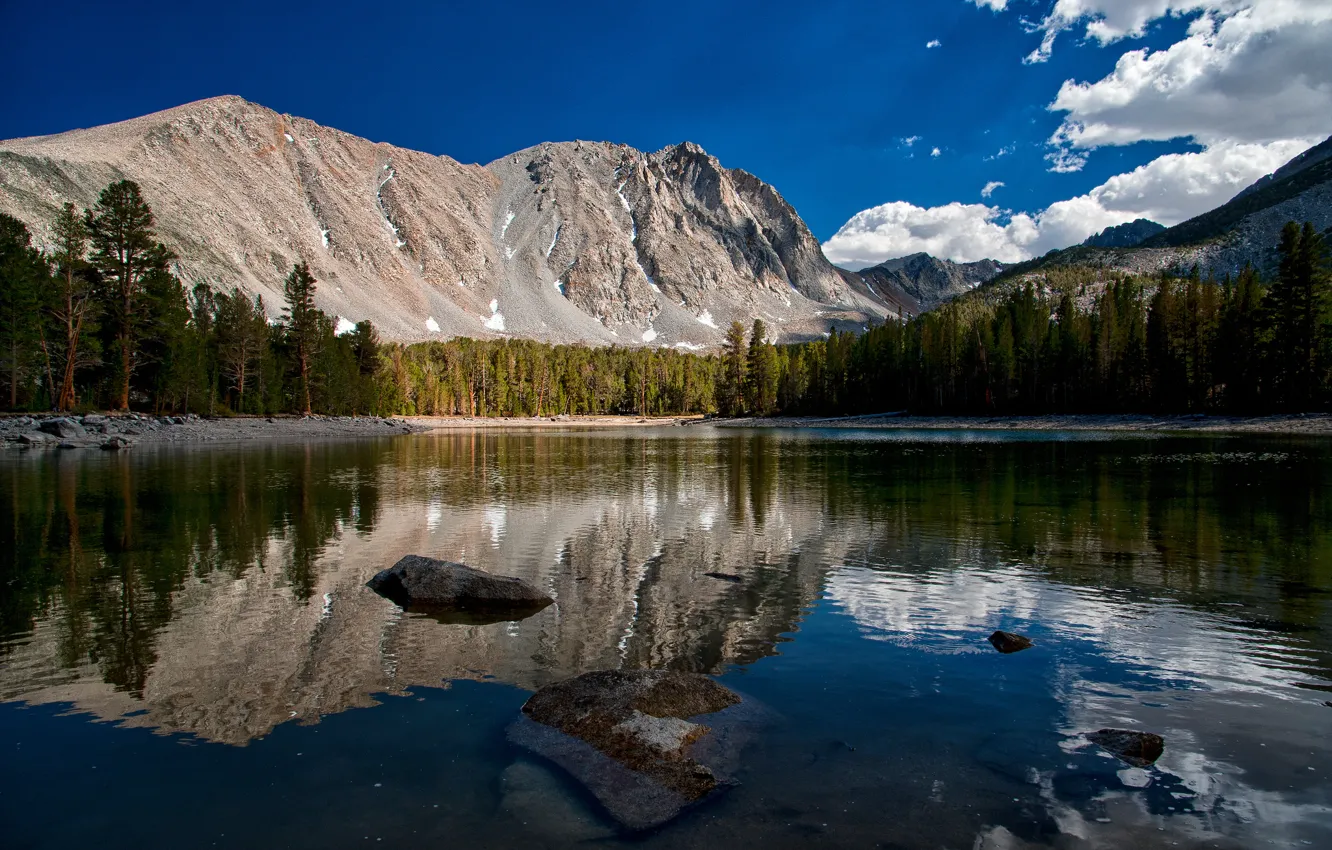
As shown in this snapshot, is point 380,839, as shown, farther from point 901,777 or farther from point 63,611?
point 63,611

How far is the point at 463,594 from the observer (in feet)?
39.6

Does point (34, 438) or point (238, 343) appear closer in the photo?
point (34, 438)

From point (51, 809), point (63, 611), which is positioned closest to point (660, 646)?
point (51, 809)

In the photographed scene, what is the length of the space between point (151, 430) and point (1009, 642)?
6537cm

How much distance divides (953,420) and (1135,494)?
8067 cm

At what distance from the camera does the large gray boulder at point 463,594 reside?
11663mm

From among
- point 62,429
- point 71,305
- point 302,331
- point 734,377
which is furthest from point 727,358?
point 62,429

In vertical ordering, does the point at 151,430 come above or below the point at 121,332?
below

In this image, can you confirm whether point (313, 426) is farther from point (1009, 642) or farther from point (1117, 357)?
point (1117, 357)

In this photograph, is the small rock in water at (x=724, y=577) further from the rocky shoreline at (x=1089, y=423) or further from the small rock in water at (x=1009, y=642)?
the rocky shoreline at (x=1089, y=423)

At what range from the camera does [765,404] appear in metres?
136

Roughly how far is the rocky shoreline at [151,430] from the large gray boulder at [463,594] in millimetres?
44081

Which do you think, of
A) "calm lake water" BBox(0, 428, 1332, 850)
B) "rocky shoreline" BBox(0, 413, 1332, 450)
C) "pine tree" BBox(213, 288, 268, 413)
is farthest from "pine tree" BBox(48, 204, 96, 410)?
"calm lake water" BBox(0, 428, 1332, 850)

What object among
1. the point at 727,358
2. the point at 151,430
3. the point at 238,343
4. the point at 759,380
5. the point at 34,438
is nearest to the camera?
the point at 34,438
